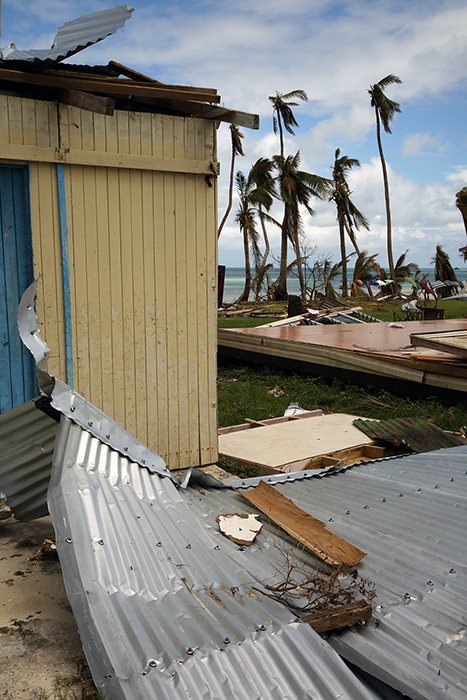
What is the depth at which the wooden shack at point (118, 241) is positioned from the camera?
4.34 meters

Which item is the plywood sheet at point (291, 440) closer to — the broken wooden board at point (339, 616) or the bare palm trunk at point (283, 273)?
the broken wooden board at point (339, 616)

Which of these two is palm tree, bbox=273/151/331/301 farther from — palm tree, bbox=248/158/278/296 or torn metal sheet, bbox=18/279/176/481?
torn metal sheet, bbox=18/279/176/481

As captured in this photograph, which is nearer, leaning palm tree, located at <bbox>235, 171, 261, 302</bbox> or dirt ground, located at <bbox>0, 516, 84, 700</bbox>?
dirt ground, located at <bbox>0, 516, 84, 700</bbox>

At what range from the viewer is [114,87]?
428 centimetres

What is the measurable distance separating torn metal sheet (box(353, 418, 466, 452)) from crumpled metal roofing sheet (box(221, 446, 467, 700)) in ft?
4.48

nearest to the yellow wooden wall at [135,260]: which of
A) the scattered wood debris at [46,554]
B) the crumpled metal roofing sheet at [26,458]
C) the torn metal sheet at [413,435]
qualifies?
the crumpled metal roofing sheet at [26,458]

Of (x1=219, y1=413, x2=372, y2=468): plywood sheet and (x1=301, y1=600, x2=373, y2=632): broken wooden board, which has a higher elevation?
(x1=301, y1=600, x2=373, y2=632): broken wooden board

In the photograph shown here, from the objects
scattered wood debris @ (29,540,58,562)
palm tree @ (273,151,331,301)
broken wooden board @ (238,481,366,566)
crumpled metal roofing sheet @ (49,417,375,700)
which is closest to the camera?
crumpled metal roofing sheet @ (49,417,375,700)

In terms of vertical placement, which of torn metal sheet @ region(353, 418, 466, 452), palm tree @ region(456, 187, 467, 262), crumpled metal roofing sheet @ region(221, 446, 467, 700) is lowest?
torn metal sheet @ region(353, 418, 466, 452)

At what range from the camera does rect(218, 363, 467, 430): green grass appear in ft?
Result: 24.3

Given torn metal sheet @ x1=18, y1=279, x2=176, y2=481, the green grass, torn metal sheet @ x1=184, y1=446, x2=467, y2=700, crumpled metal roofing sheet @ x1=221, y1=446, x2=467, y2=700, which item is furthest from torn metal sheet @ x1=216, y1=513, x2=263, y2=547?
the green grass

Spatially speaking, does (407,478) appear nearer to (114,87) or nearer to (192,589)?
(192,589)

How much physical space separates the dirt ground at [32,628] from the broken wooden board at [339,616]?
943 millimetres

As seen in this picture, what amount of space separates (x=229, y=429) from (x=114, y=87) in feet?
12.8
